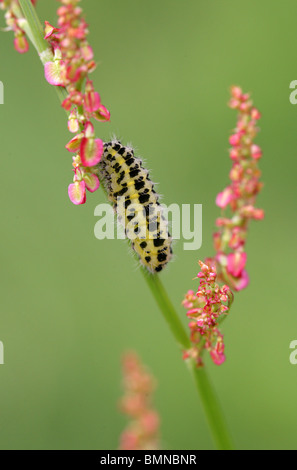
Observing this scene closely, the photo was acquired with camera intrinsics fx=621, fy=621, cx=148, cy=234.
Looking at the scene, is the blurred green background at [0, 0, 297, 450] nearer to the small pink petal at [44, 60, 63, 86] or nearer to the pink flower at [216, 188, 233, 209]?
the small pink petal at [44, 60, 63, 86]

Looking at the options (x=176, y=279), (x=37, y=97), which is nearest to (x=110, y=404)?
(x=176, y=279)

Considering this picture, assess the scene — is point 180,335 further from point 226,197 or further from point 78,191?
point 226,197

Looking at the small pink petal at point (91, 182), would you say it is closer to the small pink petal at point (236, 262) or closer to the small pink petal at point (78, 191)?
the small pink petal at point (78, 191)

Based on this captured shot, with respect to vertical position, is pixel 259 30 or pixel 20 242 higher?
pixel 259 30

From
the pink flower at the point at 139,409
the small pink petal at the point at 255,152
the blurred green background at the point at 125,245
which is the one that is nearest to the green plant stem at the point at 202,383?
the pink flower at the point at 139,409
